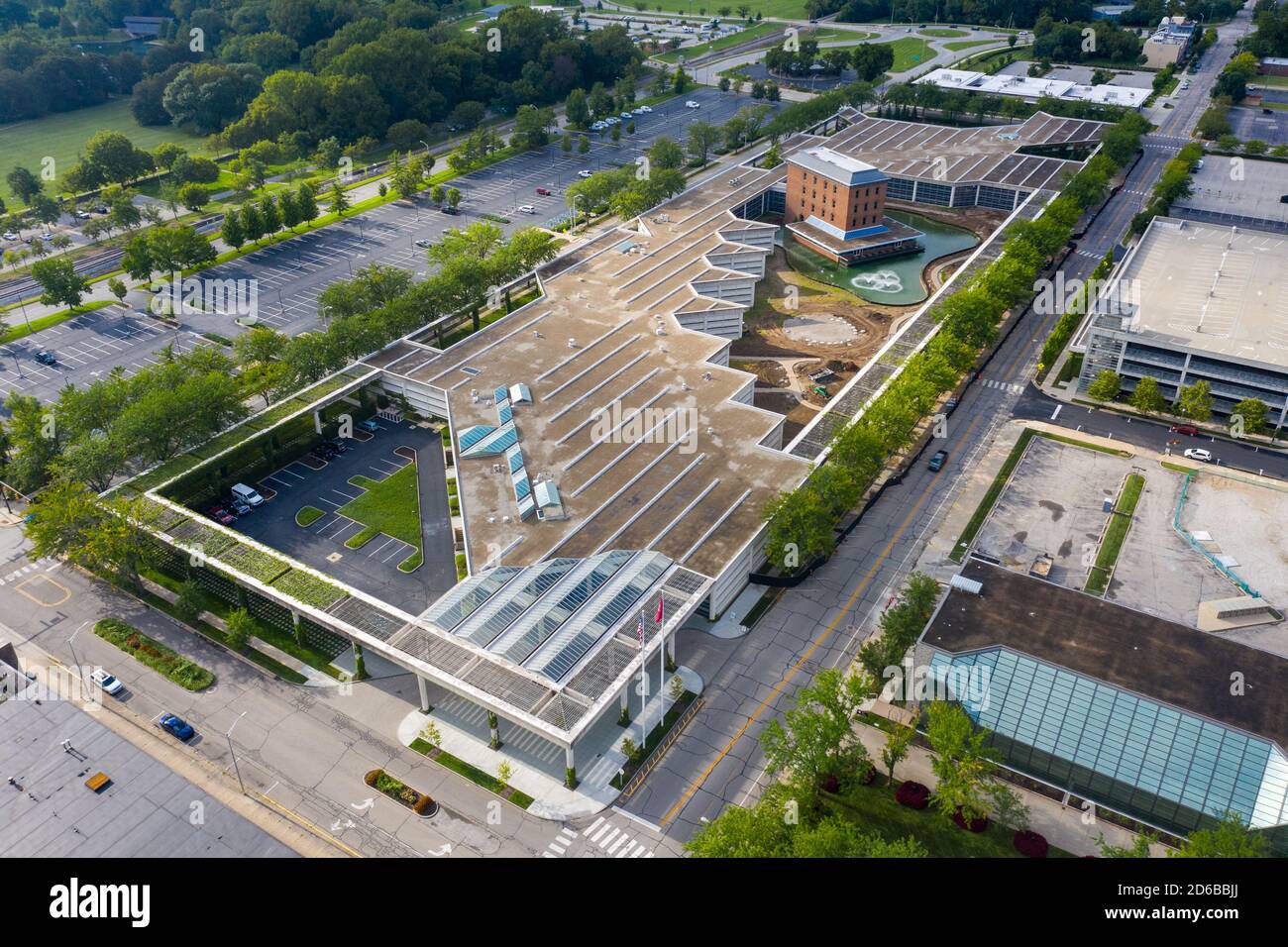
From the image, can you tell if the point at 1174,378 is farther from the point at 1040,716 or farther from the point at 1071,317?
the point at 1040,716

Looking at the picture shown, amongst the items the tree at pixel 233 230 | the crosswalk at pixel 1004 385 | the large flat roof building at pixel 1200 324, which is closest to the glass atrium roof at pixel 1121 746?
the crosswalk at pixel 1004 385

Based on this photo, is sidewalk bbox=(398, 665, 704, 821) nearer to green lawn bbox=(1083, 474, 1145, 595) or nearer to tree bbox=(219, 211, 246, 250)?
green lawn bbox=(1083, 474, 1145, 595)

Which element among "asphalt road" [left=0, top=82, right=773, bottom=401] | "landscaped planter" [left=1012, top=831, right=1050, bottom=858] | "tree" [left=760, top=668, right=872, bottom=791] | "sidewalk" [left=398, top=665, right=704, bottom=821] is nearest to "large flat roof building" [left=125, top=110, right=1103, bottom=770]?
"sidewalk" [left=398, top=665, right=704, bottom=821]

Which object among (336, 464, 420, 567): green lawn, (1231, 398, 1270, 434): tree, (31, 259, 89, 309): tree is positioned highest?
(31, 259, 89, 309): tree

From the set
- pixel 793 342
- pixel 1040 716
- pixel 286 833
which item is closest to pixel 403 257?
pixel 793 342

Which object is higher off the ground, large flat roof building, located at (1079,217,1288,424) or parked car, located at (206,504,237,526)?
large flat roof building, located at (1079,217,1288,424)

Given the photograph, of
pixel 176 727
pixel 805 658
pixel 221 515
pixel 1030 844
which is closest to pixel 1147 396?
pixel 805 658

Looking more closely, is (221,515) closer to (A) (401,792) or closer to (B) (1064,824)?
(A) (401,792)

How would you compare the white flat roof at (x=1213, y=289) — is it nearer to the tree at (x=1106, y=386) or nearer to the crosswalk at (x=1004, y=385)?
the tree at (x=1106, y=386)
